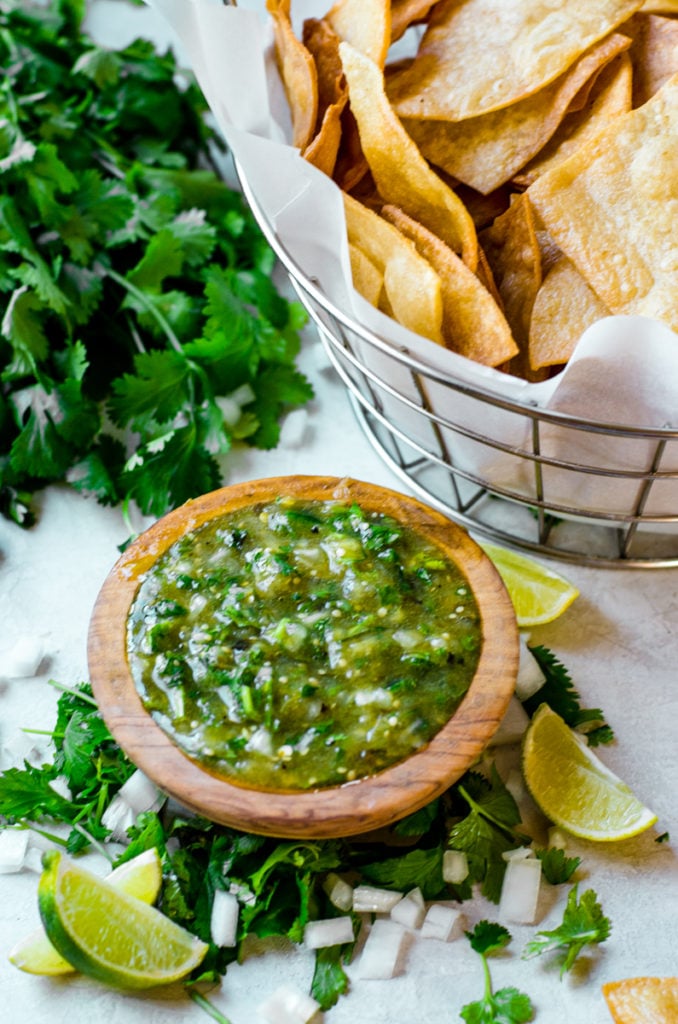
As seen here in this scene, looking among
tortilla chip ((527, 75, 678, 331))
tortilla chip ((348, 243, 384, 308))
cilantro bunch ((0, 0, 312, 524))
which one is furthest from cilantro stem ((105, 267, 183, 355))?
tortilla chip ((527, 75, 678, 331))

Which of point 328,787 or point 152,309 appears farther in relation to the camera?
point 152,309

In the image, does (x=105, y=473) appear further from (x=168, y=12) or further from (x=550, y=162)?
(x=550, y=162)

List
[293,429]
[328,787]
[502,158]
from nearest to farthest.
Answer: [328,787] < [502,158] < [293,429]

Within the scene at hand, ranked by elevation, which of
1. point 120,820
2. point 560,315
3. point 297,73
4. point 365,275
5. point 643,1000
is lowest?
point 643,1000

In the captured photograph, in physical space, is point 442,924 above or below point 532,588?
below

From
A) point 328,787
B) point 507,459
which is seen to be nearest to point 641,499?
point 507,459

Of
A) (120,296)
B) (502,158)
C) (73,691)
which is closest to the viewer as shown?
(73,691)

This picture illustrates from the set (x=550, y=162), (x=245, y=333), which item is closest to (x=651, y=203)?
(x=550, y=162)

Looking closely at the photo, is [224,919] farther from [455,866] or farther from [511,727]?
[511,727]
